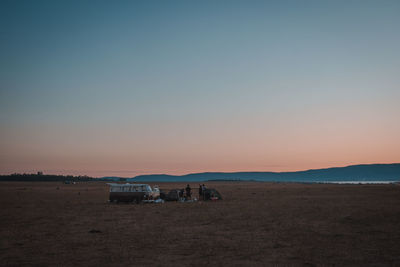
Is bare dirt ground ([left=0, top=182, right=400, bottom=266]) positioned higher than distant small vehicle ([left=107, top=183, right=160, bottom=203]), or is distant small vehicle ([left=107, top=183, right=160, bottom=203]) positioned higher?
distant small vehicle ([left=107, top=183, right=160, bottom=203])

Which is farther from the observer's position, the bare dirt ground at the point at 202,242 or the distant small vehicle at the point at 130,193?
the distant small vehicle at the point at 130,193

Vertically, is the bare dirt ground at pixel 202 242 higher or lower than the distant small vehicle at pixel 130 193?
lower

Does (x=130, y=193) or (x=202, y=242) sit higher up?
(x=130, y=193)

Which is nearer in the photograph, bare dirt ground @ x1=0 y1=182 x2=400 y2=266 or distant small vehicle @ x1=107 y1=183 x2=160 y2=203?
bare dirt ground @ x1=0 y1=182 x2=400 y2=266

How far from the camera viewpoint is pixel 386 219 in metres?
20.5

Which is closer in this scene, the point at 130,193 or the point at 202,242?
the point at 202,242

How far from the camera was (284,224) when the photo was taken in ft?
61.8

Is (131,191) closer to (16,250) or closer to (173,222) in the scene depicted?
(173,222)

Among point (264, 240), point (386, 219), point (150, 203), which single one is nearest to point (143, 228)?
point (264, 240)

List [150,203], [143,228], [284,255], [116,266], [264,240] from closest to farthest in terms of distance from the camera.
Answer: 1. [116,266]
2. [284,255]
3. [264,240]
4. [143,228]
5. [150,203]

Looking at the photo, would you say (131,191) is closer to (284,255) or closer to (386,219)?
(386,219)

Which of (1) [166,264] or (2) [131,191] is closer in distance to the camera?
(1) [166,264]

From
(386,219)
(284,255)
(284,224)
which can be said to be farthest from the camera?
(386,219)

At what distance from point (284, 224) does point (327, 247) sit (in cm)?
603
